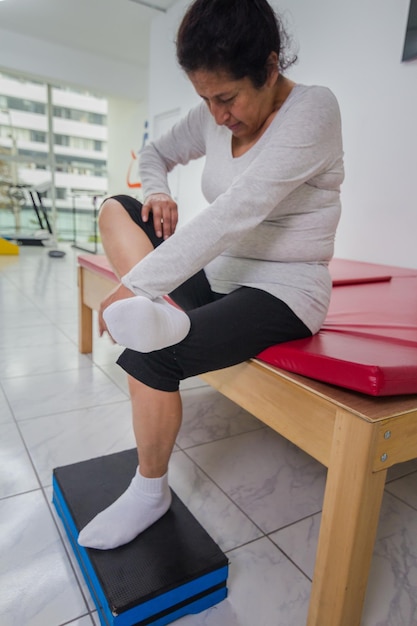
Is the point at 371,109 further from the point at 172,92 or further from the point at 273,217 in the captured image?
the point at 172,92

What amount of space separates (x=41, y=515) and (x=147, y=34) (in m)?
5.92

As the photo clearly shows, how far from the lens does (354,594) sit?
0.65m

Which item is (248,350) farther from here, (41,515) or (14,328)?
(14,328)

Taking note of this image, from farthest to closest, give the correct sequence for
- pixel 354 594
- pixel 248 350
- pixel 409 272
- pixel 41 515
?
pixel 409 272 → pixel 41 515 → pixel 248 350 → pixel 354 594

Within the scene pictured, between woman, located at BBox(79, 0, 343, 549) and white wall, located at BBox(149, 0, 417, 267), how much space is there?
1.75m

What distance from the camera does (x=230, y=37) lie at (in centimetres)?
74

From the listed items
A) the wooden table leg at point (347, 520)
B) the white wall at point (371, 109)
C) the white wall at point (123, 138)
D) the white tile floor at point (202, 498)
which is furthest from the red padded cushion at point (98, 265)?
the white wall at point (123, 138)

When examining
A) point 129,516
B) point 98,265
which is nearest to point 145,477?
point 129,516

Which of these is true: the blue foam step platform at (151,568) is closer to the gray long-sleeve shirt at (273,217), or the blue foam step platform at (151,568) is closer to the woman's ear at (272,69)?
the gray long-sleeve shirt at (273,217)

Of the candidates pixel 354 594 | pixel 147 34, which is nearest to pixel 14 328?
pixel 354 594

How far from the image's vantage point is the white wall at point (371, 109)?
235 cm

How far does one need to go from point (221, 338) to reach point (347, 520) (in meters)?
0.35

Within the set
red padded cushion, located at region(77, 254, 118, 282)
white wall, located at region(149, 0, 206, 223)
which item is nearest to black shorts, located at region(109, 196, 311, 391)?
red padded cushion, located at region(77, 254, 118, 282)

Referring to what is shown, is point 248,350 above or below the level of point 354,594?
above
